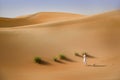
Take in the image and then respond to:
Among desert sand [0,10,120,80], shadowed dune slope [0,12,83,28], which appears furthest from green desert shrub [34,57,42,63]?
shadowed dune slope [0,12,83,28]

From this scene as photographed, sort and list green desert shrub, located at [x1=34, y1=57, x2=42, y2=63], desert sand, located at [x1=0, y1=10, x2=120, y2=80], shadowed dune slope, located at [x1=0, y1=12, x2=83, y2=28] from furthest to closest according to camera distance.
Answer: shadowed dune slope, located at [x1=0, y1=12, x2=83, y2=28] → green desert shrub, located at [x1=34, y1=57, x2=42, y2=63] → desert sand, located at [x1=0, y1=10, x2=120, y2=80]

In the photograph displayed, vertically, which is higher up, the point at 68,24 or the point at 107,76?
the point at 68,24

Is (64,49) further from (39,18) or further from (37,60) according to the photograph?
(39,18)

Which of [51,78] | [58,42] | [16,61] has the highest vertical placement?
[58,42]

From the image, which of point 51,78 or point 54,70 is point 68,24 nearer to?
point 54,70

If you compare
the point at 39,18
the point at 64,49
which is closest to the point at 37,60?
the point at 64,49

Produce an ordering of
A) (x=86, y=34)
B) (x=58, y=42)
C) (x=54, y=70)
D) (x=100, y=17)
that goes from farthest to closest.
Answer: (x=100, y=17) < (x=86, y=34) < (x=58, y=42) < (x=54, y=70)

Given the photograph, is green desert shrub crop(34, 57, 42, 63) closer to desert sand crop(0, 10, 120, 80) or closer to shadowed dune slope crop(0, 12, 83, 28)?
desert sand crop(0, 10, 120, 80)

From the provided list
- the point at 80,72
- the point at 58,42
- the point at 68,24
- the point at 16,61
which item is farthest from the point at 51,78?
the point at 68,24

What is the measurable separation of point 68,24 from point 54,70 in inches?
517

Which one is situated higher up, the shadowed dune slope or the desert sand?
the shadowed dune slope

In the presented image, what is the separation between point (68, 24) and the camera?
99.8 ft

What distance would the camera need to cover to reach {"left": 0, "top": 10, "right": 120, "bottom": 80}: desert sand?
16.2 meters

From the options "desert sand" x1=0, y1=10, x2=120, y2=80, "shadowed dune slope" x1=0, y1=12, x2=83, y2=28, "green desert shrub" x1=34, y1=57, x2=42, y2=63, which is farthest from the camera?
"shadowed dune slope" x1=0, y1=12, x2=83, y2=28
